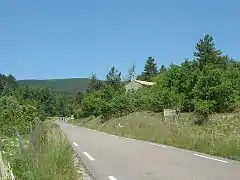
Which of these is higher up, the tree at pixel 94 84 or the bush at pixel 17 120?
the tree at pixel 94 84

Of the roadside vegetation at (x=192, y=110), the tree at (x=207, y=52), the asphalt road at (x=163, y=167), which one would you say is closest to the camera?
the asphalt road at (x=163, y=167)

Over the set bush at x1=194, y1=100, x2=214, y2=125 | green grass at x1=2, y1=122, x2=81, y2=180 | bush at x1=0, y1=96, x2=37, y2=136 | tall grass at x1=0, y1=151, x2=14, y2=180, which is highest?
bush at x1=194, y1=100, x2=214, y2=125

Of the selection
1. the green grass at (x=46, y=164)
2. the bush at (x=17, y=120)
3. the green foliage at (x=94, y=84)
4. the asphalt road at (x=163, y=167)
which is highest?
the green foliage at (x=94, y=84)

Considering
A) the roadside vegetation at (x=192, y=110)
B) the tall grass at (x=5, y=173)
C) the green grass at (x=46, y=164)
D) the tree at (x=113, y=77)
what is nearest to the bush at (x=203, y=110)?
the roadside vegetation at (x=192, y=110)

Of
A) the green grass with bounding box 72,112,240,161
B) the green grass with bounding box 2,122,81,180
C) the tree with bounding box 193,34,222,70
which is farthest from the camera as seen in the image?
the tree with bounding box 193,34,222,70

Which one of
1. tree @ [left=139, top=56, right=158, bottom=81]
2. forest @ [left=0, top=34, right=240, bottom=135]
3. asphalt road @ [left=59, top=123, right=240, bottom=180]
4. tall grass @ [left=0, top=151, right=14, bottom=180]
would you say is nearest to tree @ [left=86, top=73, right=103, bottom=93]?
tree @ [left=139, top=56, right=158, bottom=81]

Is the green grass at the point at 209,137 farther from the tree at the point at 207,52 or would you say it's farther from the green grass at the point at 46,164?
the tree at the point at 207,52

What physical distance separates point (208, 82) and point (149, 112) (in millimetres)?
12546

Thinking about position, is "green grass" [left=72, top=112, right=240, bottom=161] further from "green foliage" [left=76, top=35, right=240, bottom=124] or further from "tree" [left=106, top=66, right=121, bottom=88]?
"tree" [left=106, top=66, right=121, bottom=88]

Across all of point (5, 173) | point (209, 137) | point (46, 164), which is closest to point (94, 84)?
point (209, 137)

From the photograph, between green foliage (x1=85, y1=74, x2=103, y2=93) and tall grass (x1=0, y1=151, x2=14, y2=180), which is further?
green foliage (x1=85, y1=74, x2=103, y2=93)

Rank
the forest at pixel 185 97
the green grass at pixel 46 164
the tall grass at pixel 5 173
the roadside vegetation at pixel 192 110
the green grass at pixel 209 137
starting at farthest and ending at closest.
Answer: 1. the forest at pixel 185 97
2. the roadside vegetation at pixel 192 110
3. the green grass at pixel 209 137
4. the green grass at pixel 46 164
5. the tall grass at pixel 5 173

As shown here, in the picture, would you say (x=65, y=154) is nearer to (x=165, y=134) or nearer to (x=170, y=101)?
(x=165, y=134)

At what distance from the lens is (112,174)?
12.8 metres
